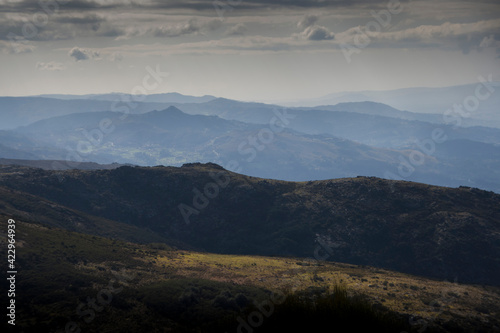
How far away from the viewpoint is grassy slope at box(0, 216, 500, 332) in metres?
71.6

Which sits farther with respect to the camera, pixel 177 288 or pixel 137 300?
pixel 177 288

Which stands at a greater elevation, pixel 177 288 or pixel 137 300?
pixel 177 288

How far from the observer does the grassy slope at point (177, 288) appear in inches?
2820

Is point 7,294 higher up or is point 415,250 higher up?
point 415,250

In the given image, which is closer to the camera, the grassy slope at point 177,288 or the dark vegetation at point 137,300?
the dark vegetation at point 137,300

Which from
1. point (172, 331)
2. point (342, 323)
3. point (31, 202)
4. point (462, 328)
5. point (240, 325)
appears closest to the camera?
point (342, 323)

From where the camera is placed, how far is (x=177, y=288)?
3718 inches

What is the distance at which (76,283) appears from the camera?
8925 cm

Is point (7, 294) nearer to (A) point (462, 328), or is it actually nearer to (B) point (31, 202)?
(A) point (462, 328)

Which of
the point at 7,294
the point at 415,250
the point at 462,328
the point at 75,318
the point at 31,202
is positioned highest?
the point at 31,202

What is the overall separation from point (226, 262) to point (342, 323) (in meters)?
103

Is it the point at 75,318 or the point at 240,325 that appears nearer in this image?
the point at 240,325

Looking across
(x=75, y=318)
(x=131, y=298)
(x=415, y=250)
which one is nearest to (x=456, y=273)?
(x=415, y=250)

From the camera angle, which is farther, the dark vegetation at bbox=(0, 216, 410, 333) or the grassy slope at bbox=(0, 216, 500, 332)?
the grassy slope at bbox=(0, 216, 500, 332)
